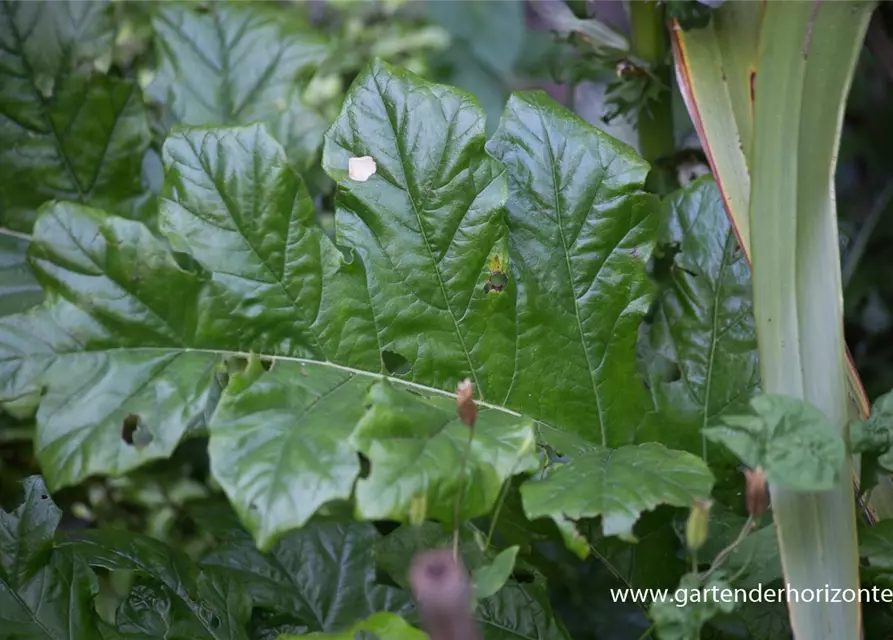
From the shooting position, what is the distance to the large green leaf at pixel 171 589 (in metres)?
0.57

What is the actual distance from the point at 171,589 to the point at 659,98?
0.60 metres

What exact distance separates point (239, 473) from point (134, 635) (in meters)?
0.21

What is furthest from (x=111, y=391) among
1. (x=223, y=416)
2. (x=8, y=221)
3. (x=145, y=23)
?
(x=145, y=23)

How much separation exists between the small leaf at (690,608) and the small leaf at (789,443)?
0.24ft

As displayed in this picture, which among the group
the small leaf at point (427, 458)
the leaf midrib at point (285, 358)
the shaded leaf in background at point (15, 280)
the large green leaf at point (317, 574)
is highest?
the small leaf at point (427, 458)

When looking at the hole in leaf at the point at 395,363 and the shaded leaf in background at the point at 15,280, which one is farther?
the shaded leaf in background at the point at 15,280

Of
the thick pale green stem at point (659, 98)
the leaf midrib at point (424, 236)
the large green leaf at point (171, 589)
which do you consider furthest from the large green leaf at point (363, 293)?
the thick pale green stem at point (659, 98)

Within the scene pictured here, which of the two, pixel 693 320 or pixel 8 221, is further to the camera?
Answer: pixel 8 221

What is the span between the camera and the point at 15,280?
73 centimetres

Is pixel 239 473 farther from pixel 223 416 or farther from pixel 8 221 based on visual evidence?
pixel 8 221

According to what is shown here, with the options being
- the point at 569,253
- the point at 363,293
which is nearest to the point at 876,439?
the point at 569,253

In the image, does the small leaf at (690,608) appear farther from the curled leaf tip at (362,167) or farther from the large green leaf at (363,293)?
the curled leaf tip at (362,167)

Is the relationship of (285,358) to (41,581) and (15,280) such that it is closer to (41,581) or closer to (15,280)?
(41,581)

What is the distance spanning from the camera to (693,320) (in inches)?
25.2
